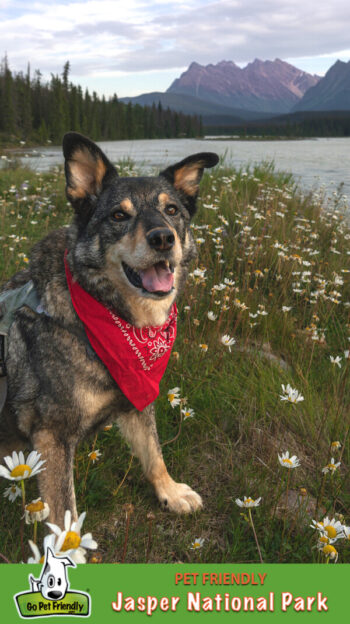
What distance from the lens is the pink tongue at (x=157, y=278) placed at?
262cm

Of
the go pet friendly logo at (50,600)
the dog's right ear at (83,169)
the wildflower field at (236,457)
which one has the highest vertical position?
the dog's right ear at (83,169)

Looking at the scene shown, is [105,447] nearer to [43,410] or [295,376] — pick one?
[43,410]

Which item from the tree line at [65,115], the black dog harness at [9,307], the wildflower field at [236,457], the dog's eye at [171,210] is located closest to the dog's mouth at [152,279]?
the dog's eye at [171,210]

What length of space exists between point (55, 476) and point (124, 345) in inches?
32.7

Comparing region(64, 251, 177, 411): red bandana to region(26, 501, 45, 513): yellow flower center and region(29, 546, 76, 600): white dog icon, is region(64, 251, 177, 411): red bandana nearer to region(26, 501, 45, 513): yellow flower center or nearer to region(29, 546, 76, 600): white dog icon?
region(26, 501, 45, 513): yellow flower center

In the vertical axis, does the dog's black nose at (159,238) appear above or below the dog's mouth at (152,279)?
above

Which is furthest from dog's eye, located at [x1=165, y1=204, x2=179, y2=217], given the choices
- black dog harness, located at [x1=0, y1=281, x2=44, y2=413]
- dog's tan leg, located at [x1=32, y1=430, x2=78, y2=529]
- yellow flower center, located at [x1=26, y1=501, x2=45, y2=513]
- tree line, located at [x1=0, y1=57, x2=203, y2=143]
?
tree line, located at [x1=0, y1=57, x2=203, y2=143]

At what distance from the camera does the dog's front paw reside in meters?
2.97

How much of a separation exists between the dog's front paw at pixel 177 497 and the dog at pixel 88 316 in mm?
13

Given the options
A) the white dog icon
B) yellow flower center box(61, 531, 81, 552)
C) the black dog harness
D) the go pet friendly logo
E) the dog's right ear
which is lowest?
the go pet friendly logo

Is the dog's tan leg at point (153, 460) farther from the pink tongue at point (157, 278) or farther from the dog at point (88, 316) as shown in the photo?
the pink tongue at point (157, 278)

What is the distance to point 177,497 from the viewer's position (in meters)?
3.01

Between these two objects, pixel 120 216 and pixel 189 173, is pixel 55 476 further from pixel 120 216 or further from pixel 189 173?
pixel 189 173

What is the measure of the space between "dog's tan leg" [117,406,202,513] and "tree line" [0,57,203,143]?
60893mm
